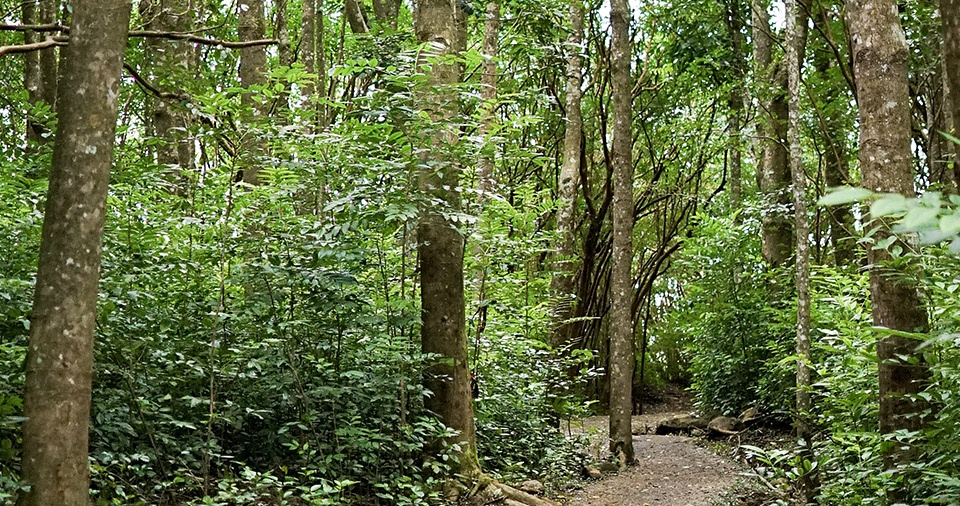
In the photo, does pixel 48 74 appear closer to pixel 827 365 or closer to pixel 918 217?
pixel 827 365

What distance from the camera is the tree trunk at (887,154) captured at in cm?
587

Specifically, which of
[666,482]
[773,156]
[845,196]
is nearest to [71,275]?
[845,196]

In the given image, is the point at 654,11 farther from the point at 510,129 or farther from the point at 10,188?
the point at 10,188

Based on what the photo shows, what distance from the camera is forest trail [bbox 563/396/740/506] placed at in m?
8.90

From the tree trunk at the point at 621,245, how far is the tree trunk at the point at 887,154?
5.35m

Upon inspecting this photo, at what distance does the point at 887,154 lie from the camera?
236 inches

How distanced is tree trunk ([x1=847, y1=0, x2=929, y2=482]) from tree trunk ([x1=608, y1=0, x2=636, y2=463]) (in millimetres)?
5355

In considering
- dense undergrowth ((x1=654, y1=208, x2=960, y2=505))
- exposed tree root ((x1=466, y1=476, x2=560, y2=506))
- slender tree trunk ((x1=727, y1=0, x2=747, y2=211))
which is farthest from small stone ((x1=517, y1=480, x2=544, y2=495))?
slender tree trunk ((x1=727, y1=0, x2=747, y2=211))

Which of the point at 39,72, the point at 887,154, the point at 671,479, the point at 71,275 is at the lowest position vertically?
the point at 671,479

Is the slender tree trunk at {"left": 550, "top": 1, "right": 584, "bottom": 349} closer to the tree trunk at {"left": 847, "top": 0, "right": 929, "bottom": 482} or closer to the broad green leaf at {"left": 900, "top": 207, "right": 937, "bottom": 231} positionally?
the tree trunk at {"left": 847, "top": 0, "right": 929, "bottom": 482}

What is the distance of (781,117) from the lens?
608 inches

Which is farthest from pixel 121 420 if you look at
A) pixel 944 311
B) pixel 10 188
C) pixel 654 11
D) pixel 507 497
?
pixel 654 11

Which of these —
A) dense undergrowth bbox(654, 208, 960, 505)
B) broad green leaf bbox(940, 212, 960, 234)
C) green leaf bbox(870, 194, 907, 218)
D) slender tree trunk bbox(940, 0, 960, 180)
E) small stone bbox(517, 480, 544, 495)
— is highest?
slender tree trunk bbox(940, 0, 960, 180)

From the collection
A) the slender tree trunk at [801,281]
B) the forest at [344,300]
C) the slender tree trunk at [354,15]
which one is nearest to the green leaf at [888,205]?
the forest at [344,300]
